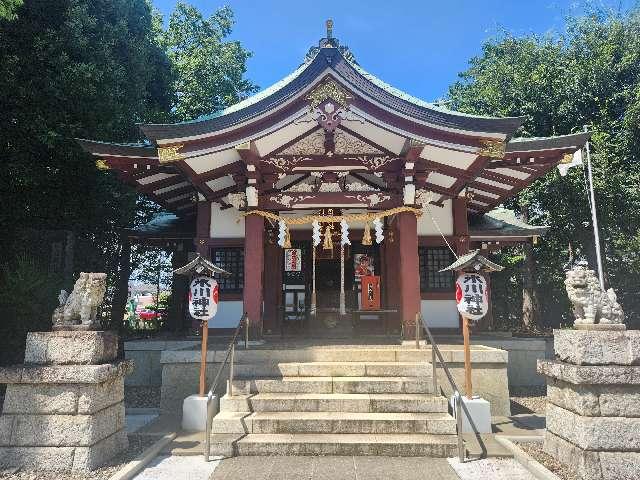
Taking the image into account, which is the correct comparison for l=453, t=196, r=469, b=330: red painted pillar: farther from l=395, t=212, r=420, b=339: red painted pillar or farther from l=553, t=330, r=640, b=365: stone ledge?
l=553, t=330, r=640, b=365: stone ledge

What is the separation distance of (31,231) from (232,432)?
9.37m

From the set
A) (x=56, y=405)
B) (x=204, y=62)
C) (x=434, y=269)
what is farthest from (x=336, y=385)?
(x=204, y=62)

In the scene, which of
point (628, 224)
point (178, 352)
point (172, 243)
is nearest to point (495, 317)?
point (628, 224)

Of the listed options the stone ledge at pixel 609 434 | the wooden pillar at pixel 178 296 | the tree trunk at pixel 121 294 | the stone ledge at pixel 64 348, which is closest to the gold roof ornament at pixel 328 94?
the stone ledge at pixel 64 348

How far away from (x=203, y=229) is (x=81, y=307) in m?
6.51

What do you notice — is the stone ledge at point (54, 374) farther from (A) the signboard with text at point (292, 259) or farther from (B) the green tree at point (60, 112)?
(A) the signboard with text at point (292, 259)

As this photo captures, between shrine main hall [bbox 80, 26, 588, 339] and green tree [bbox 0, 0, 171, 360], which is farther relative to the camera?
green tree [bbox 0, 0, 171, 360]

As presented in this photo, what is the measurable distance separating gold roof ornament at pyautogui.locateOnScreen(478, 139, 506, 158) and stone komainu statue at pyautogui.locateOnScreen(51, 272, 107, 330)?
7555mm

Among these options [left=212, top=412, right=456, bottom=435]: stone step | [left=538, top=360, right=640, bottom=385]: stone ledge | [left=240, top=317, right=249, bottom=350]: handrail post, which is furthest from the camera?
[left=240, top=317, right=249, bottom=350]: handrail post

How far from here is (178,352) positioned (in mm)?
8430

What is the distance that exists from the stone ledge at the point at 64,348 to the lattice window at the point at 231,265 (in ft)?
21.6

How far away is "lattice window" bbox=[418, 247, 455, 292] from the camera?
12430 mm

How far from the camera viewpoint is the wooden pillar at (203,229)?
12266 mm

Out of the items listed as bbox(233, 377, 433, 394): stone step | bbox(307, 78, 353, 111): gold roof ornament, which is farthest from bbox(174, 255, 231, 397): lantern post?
bbox(307, 78, 353, 111): gold roof ornament
